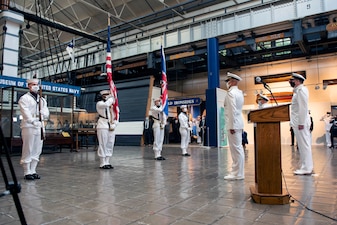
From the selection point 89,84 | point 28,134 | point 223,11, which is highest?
point 223,11

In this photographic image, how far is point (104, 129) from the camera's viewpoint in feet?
20.1

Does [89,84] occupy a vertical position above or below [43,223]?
above

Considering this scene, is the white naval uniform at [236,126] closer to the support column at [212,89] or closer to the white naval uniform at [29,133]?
the white naval uniform at [29,133]

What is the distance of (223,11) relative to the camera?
1329 centimetres

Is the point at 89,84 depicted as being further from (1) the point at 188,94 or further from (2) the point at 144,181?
(2) the point at 144,181

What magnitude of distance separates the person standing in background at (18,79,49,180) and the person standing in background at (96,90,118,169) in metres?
1.33

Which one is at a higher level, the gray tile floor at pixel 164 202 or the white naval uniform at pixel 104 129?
the white naval uniform at pixel 104 129

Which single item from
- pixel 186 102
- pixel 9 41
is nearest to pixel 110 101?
pixel 9 41

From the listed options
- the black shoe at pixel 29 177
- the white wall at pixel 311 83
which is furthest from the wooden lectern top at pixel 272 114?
the white wall at pixel 311 83

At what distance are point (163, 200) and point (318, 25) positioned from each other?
11.1m

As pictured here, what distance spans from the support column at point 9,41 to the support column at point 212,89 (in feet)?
29.7

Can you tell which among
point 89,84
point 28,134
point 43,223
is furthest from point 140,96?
point 43,223

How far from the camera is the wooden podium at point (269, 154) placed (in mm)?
3074

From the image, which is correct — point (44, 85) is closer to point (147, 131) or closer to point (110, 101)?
point (110, 101)
